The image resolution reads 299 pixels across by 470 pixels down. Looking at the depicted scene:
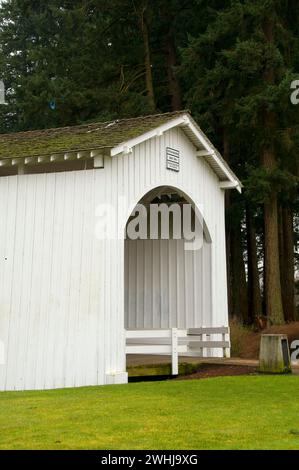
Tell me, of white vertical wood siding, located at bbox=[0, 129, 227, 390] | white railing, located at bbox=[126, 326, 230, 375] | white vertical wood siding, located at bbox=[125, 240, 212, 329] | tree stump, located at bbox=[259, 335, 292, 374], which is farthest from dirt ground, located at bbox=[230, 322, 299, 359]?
white vertical wood siding, located at bbox=[0, 129, 227, 390]

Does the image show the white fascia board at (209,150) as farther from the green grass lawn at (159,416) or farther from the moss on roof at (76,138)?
the green grass lawn at (159,416)

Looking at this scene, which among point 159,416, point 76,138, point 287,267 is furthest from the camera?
point 287,267

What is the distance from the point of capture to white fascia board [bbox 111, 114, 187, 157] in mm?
13805

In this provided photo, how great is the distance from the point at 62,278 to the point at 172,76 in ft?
62.8

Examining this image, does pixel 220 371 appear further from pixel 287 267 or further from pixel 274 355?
pixel 287 267

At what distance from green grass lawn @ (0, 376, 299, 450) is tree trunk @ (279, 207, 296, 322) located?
1807 cm

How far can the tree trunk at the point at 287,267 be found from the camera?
100ft

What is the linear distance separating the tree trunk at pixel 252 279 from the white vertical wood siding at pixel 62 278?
717 inches

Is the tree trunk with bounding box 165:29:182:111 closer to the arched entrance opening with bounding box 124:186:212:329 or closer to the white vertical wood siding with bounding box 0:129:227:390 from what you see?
the arched entrance opening with bounding box 124:186:212:329

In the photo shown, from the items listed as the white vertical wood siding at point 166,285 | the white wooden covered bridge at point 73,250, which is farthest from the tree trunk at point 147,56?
the white wooden covered bridge at point 73,250

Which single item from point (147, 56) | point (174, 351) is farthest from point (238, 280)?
point (174, 351)

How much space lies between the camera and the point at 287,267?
31.1 meters
